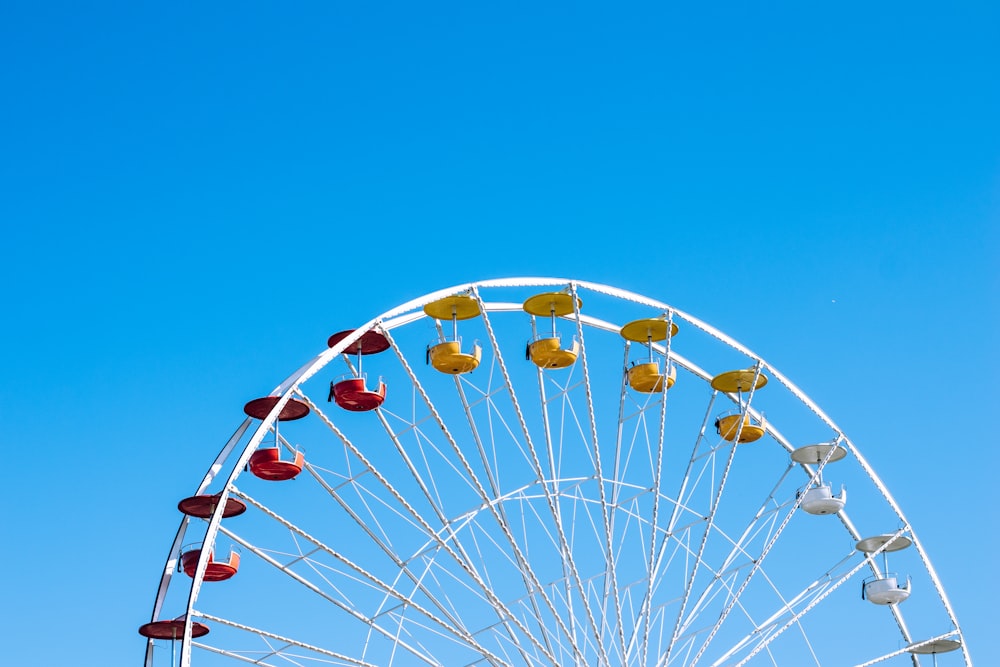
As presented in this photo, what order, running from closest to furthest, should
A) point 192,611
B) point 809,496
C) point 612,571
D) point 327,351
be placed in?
point 192,611
point 327,351
point 612,571
point 809,496

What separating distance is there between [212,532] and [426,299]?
5.25m

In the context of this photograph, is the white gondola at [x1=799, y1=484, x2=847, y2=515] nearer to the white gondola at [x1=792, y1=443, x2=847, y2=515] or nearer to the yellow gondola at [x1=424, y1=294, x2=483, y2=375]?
the white gondola at [x1=792, y1=443, x2=847, y2=515]

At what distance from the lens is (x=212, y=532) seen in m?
20.8

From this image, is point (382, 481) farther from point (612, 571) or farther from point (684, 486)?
point (684, 486)

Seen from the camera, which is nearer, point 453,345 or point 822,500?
point 453,345

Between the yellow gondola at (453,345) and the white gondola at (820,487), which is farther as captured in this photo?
the white gondola at (820,487)

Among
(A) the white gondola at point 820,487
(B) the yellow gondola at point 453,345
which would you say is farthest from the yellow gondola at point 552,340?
(A) the white gondola at point 820,487

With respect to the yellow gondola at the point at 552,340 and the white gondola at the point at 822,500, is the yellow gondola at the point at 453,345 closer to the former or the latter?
the yellow gondola at the point at 552,340

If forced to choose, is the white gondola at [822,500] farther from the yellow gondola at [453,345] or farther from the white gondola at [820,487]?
the yellow gondola at [453,345]

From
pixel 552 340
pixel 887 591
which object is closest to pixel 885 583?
pixel 887 591

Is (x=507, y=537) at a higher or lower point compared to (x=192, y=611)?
higher

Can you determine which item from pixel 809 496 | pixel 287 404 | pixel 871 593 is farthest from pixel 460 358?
pixel 871 593

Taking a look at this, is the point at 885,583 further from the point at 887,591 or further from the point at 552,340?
the point at 552,340

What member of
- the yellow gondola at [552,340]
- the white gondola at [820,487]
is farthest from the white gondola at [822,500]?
the yellow gondola at [552,340]
